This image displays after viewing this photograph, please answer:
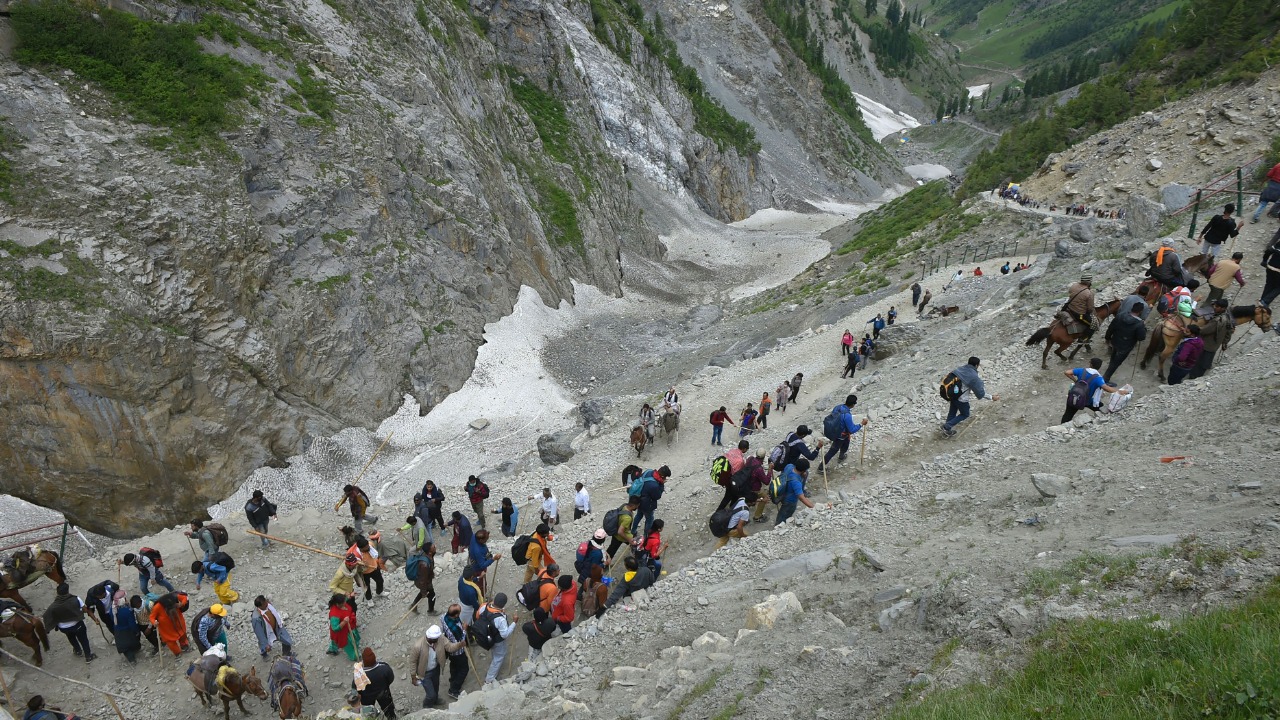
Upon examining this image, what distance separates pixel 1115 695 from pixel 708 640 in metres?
4.59

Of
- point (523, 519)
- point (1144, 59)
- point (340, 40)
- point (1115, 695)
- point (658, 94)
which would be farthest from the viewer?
point (658, 94)

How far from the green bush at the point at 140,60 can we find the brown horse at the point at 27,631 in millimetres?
16334

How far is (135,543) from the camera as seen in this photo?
54.6 ft

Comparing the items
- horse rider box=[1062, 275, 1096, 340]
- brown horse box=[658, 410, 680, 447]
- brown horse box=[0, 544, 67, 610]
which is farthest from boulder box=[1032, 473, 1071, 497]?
brown horse box=[0, 544, 67, 610]

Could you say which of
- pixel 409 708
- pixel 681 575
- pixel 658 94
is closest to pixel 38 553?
pixel 409 708

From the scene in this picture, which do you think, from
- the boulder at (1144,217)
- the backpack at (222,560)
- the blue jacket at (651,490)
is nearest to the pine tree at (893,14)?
the boulder at (1144,217)

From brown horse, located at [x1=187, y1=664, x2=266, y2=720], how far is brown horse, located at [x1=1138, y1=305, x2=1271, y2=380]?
52.9 feet

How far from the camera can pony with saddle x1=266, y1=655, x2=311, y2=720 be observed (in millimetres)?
8992

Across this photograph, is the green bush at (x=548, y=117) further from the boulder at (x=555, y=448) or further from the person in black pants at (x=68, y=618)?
the person in black pants at (x=68, y=618)

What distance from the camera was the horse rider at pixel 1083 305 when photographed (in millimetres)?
12273

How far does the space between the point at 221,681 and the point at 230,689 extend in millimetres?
183

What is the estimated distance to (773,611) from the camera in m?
8.11

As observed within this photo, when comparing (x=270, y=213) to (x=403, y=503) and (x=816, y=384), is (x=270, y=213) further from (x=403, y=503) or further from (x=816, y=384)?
(x=816, y=384)

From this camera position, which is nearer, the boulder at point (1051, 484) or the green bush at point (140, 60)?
the boulder at point (1051, 484)
